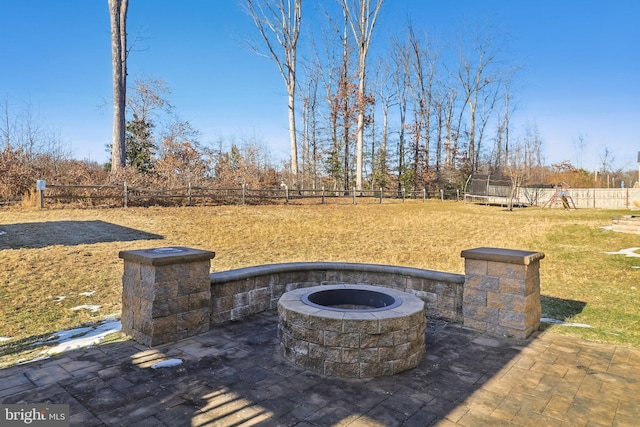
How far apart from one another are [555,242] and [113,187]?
15.3 meters

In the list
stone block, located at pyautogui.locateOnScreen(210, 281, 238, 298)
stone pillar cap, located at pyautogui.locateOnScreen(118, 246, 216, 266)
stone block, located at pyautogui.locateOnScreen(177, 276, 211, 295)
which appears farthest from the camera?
stone block, located at pyautogui.locateOnScreen(210, 281, 238, 298)

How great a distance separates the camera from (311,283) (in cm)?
538

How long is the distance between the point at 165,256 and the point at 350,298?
6.52 feet

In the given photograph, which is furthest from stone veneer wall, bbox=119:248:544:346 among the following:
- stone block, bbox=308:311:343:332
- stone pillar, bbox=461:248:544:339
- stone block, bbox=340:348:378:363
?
stone block, bbox=340:348:378:363

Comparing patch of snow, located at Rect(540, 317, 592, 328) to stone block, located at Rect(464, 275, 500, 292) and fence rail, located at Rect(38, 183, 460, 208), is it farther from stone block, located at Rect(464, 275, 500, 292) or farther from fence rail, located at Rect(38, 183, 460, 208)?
fence rail, located at Rect(38, 183, 460, 208)

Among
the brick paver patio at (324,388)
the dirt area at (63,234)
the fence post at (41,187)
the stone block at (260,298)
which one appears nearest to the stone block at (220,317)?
the stone block at (260,298)

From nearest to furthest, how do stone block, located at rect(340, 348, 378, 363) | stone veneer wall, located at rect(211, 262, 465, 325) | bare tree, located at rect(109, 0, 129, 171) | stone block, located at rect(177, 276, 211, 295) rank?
stone block, located at rect(340, 348, 378, 363), stone block, located at rect(177, 276, 211, 295), stone veneer wall, located at rect(211, 262, 465, 325), bare tree, located at rect(109, 0, 129, 171)

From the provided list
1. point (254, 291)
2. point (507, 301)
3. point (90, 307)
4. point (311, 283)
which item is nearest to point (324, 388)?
point (254, 291)

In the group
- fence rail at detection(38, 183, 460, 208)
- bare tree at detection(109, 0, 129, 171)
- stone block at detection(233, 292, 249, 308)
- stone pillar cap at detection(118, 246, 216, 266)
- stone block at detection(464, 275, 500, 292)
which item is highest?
bare tree at detection(109, 0, 129, 171)

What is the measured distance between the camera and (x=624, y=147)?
3750cm

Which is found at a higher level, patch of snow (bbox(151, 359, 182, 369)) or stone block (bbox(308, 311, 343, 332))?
stone block (bbox(308, 311, 343, 332))

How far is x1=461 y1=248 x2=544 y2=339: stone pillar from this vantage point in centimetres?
400

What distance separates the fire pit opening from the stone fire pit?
1.39ft

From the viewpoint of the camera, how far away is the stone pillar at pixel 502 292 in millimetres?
3997
